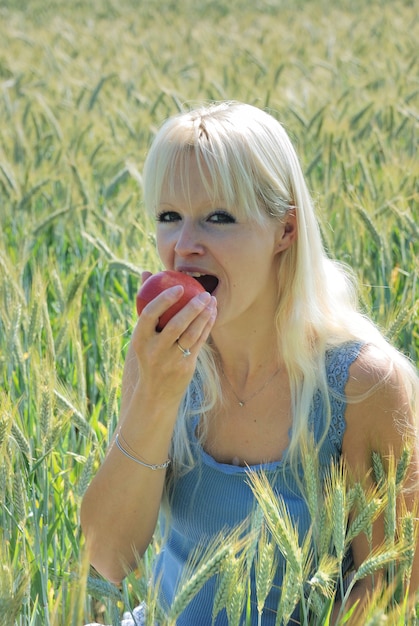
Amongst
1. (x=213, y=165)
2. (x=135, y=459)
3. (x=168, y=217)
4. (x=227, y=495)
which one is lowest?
(x=227, y=495)

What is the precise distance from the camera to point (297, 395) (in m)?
1.77

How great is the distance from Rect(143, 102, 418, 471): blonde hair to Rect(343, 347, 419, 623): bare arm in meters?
0.04

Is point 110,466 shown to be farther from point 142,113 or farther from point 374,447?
point 142,113

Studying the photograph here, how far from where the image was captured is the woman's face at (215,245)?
1.69 m

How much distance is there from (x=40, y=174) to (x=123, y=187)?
375 mm

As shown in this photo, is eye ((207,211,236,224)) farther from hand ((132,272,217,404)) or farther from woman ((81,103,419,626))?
hand ((132,272,217,404))

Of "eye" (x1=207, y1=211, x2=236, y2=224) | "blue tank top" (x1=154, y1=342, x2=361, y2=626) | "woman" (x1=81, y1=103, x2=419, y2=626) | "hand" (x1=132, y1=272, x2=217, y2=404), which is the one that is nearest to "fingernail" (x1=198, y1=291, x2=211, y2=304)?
"hand" (x1=132, y1=272, x2=217, y2=404)

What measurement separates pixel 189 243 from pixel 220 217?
79 mm

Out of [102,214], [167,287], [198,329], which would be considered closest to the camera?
[198,329]

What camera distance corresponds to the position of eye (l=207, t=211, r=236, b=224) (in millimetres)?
1710

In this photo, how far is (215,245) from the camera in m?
1.69

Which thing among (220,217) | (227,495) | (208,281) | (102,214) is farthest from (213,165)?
(102,214)

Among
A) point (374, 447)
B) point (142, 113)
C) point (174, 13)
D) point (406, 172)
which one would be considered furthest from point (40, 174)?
point (174, 13)

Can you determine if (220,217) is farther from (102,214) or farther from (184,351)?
(102,214)
